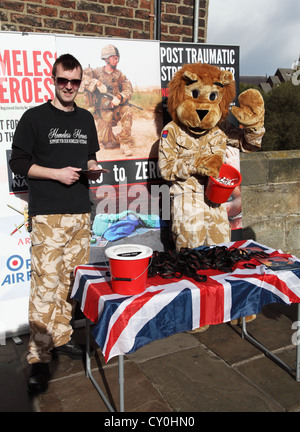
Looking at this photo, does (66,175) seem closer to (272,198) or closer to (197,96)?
(197,96)

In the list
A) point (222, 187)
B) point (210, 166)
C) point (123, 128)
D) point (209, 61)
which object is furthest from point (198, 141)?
point (209, 61)

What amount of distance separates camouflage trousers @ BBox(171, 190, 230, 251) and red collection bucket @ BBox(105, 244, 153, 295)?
1.49 m

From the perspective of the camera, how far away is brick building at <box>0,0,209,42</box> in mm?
4816

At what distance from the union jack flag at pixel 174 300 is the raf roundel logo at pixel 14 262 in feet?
3.17

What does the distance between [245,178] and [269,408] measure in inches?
108

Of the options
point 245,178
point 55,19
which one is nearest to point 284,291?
point 245,178

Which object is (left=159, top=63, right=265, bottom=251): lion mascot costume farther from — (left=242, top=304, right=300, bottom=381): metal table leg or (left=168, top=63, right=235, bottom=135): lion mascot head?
(left=242, top=304, right=300, bottom=381): metal table leg

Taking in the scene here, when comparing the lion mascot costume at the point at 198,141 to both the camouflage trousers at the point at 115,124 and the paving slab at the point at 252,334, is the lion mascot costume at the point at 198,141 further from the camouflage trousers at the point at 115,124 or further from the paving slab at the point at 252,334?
the camouflage trousers at the point at 115,124

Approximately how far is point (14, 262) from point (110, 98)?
1.68m

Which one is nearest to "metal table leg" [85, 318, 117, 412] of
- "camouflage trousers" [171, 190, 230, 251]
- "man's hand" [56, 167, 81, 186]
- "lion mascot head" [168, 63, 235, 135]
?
"man's hand" [56, 167, 81, 186]

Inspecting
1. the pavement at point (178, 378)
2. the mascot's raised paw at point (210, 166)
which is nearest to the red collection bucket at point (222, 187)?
the mascot's raised paw at point (210, 166)

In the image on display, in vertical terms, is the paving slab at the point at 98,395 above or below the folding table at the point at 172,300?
below

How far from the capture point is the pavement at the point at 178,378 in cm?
270

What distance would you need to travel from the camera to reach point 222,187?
11.9 ft
